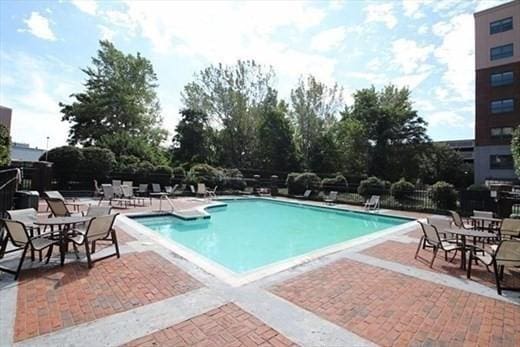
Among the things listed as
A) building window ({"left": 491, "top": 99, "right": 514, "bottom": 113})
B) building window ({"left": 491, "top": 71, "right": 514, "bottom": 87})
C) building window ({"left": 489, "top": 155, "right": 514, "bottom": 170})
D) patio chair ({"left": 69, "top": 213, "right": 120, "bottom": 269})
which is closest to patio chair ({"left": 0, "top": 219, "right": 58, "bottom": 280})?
patio chair ({"left": 69, "top": 213, "right": 120, "bottom": 269})

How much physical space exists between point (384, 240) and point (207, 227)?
5861 millimetres

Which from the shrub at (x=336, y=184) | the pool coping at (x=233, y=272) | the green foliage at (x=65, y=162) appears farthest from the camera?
the shrub at (x=336, y=184)

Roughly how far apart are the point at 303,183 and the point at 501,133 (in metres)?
18.2

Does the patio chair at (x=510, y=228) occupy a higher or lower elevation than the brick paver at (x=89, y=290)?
higher

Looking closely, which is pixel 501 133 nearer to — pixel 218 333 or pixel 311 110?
pixel 311 110

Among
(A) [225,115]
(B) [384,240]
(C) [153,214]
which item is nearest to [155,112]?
(A) [225,115]

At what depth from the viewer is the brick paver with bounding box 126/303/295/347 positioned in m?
2.66

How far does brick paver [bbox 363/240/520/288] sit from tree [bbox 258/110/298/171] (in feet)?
Answer: 70.7

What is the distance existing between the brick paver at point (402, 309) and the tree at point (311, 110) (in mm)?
24920

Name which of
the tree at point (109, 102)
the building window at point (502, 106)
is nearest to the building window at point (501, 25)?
the building window at point (502, 106)

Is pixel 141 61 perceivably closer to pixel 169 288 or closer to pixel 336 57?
pixel 336 57

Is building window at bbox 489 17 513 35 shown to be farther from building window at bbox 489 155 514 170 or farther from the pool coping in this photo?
the pool coping

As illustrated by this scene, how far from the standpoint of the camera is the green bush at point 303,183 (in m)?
19.3

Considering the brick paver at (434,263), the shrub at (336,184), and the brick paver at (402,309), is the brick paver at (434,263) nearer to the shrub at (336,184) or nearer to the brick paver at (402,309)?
the brick paver at (402,309)
